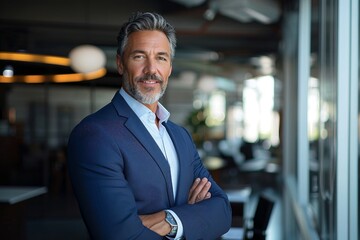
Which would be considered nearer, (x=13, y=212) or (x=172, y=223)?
(x=172, y=223)

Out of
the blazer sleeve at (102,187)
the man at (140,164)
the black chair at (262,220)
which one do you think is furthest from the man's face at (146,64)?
the black chair at (262,220)

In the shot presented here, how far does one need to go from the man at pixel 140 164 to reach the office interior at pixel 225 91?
41.8 inches

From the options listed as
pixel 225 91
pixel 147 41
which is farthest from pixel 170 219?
pixel 225 91

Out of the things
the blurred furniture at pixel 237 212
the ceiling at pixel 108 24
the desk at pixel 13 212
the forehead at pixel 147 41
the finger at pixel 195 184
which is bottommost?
the blurred furniture at pixel 237 212

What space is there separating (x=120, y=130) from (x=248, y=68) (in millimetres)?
12009

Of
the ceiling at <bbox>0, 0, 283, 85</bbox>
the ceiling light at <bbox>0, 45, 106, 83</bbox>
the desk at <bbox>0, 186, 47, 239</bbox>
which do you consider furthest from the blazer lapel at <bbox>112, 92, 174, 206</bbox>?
the ceiling at <bbox>0, 0, 283, 85</bbox>

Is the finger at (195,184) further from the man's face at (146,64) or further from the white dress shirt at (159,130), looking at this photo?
the man's face at (146,64)

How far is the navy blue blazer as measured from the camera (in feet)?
4.21

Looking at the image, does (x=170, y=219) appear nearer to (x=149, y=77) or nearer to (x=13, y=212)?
(x=149, y=77)

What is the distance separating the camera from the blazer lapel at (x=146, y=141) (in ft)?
4.58

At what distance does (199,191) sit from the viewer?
1551 millimetres

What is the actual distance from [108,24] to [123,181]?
21.7 feet

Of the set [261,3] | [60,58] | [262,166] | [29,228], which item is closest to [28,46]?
[60,58]

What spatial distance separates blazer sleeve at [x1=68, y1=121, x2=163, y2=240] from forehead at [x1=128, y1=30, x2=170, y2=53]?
10.1 inches
